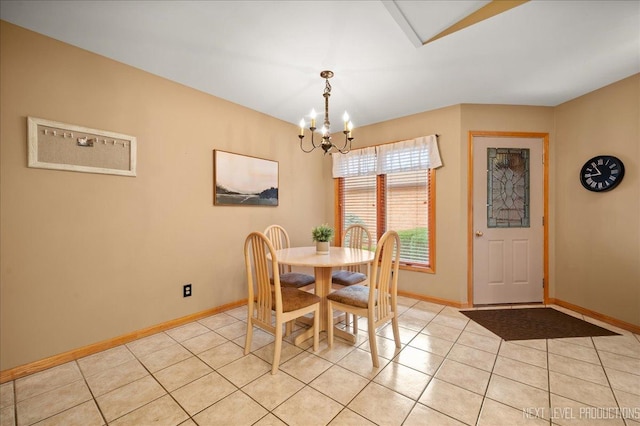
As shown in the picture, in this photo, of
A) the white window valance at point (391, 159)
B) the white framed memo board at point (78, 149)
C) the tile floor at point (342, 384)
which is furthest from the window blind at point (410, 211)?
the white framed memo board at point (78, 149)

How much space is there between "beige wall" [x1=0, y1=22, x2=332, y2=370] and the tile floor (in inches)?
14.1

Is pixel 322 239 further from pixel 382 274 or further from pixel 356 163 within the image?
pixel 356 163

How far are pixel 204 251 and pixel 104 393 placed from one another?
4.72 ft

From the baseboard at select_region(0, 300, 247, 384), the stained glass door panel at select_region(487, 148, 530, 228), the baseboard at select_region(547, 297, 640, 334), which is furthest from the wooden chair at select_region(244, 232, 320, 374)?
the baseboard at select_region(547, 297, 640, 334)

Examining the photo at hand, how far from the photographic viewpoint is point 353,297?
215 centimetres

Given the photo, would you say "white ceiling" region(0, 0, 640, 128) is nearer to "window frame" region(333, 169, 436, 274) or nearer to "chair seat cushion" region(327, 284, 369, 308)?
"window frame" region(333, 169, 436, 274)

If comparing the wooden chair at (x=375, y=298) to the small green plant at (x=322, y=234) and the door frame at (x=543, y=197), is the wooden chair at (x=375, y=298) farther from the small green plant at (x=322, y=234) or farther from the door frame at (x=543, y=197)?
the door frame at (x=543, y=197)

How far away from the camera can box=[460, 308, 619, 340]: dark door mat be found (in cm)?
252

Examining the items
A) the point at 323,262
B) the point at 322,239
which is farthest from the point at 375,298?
the point at 322,239

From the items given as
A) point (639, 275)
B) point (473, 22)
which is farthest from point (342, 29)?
point (639, 275)

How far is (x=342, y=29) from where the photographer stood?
1.93 meters

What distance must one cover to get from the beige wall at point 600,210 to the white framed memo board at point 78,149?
474cm

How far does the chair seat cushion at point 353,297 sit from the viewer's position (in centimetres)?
209

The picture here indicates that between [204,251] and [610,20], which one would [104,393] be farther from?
[610,20]
